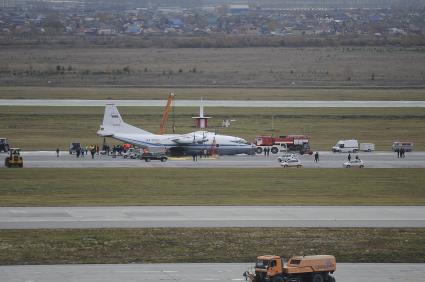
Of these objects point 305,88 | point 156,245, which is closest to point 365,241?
point 156,245

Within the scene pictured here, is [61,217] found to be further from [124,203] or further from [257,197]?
[257,197]

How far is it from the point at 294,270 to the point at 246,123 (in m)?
76.1

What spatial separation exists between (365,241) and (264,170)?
32.1m

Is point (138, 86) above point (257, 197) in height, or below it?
above

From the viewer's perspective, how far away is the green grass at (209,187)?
6325 cm

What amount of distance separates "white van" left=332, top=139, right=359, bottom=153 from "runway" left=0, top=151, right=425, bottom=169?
1.06m

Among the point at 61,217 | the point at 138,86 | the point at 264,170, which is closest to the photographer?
the point at 61,217

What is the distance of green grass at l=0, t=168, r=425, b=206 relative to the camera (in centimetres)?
6325

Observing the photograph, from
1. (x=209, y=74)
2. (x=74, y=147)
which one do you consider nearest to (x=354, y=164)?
(x=74, y=147)

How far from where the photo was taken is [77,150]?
89938mm

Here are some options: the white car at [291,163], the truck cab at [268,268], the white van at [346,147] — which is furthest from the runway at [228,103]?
the truck cab at [268,268]

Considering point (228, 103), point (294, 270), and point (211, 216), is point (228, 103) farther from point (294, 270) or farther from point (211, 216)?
point (294, 270)

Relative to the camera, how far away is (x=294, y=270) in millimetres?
40031

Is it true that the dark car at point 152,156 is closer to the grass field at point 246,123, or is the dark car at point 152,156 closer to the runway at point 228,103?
the grass field at point 246,123
